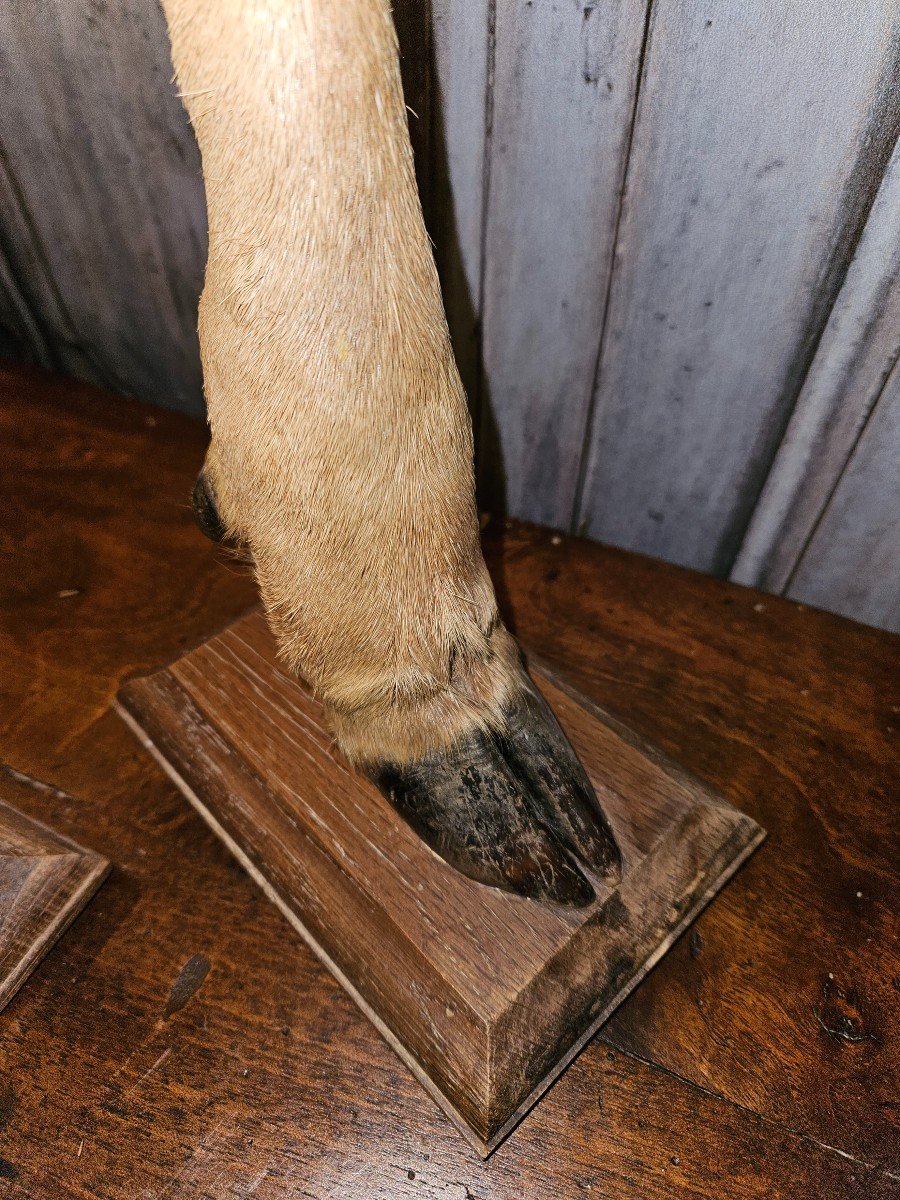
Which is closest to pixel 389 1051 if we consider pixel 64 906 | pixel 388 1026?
pixel 388 1026

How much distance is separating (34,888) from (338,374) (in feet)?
1.75

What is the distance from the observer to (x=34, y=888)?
0.70m

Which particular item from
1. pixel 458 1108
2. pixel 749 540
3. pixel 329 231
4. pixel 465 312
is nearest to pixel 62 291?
pixel 465 312

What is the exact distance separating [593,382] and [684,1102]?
72cm

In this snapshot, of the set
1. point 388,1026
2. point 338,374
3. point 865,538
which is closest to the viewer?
point 338,374

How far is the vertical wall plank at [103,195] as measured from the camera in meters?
0.87

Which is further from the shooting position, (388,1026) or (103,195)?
(103,195)

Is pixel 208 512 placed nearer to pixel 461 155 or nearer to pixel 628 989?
pixel 461 155

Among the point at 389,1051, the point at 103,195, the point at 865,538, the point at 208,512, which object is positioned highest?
the point at 103,195

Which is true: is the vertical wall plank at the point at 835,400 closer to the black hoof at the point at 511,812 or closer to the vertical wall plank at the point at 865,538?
the vertical wall plank at the point at 865,538

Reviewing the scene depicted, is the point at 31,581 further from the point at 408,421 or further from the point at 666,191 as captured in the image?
the point at 666,191

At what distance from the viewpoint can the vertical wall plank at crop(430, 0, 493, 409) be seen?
72 centimetres

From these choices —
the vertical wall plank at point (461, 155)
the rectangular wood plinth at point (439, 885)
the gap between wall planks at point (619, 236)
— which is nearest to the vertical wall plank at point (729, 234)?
the gap between wall planks at point (619, 236)

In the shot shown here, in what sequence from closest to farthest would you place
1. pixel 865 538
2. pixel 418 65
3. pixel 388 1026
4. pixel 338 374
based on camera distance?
pixel 338 374
pixel 388 1026
pixel 418 65
pixel 865 538
